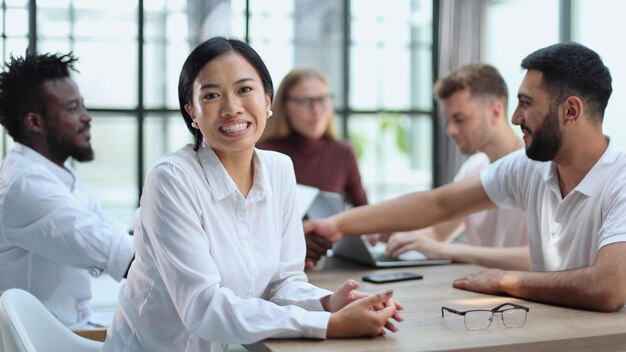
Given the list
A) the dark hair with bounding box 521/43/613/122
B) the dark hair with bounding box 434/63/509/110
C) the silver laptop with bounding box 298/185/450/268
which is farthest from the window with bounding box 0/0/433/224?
the dark hair with bounding box 521/43/613/122

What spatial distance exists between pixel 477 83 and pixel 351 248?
1056 mm

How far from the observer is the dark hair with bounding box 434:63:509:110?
140 inches

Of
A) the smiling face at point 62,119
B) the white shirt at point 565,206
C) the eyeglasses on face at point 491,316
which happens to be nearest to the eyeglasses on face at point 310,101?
the smiling face at point 62,119

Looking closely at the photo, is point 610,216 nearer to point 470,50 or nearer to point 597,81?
point 597,81

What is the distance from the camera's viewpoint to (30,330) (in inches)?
80.8

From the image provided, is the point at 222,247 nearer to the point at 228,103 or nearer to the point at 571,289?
the point at 228,103

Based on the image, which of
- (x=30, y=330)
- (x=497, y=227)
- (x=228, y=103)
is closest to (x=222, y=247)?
(x=228, y=103)

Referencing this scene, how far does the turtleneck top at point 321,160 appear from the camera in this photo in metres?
4.52

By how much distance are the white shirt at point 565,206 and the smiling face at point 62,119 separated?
4.91 ft

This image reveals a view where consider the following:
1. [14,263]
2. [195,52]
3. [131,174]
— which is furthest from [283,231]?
[131,174]

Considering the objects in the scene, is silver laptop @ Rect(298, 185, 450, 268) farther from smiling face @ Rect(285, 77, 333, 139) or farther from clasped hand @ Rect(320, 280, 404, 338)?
smiling face @ Rect(285, 77, 333, 139)

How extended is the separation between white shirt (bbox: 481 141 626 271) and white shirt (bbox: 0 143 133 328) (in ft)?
4.22

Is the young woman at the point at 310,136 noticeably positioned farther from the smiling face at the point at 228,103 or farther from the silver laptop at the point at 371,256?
the smiling face at the point at 228,103

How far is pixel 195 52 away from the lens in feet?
6.34
